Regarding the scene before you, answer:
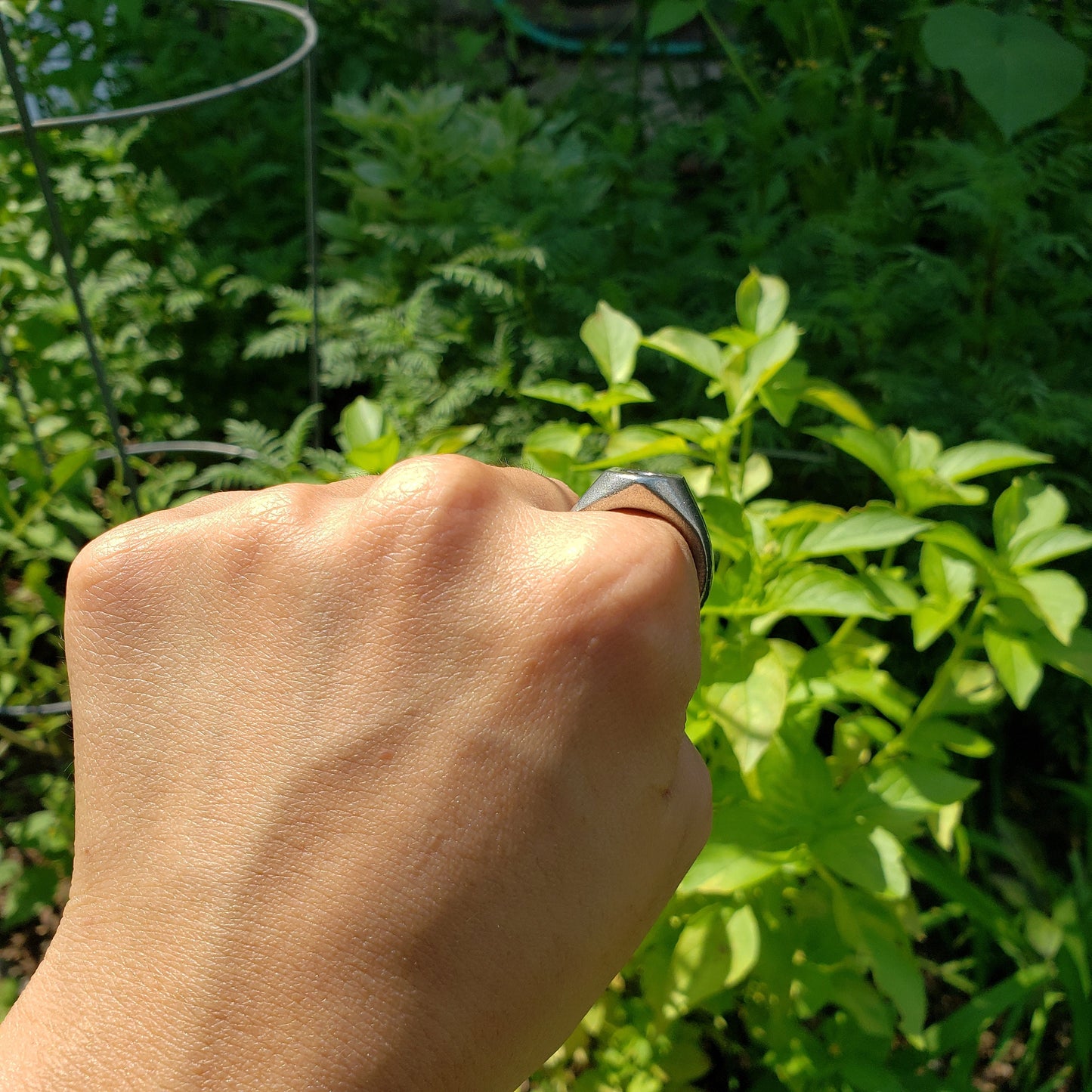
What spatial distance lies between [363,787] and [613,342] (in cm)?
89

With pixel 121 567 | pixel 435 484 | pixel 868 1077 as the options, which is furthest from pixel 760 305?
pixel 868 1077

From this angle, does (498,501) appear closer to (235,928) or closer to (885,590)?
(235,928)

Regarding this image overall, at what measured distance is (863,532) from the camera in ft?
3.47

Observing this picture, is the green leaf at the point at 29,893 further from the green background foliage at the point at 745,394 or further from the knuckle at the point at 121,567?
the knuckle at the point at 121,567

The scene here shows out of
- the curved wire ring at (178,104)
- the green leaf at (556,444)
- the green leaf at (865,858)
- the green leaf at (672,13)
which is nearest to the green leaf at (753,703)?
the green leaf at (865,858)

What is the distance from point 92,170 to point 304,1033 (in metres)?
2.63

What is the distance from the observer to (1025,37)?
6.50 feet

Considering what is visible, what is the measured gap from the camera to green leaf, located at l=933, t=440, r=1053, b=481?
114cm

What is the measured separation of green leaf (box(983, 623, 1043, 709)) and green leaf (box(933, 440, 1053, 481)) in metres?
0.20

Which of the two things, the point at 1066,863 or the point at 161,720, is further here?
the point at 1066,863

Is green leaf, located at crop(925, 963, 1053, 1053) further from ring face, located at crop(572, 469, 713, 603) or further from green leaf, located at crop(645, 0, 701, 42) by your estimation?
green leaf, located at crop(645, 0, 701, 42)

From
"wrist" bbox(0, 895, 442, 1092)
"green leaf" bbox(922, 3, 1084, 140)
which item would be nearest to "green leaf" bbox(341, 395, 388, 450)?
"wrist" bbox(0, 895, 442, 1092)

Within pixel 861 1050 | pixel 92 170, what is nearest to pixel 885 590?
pixel 861 1050

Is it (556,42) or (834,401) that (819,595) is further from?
(556,42)
